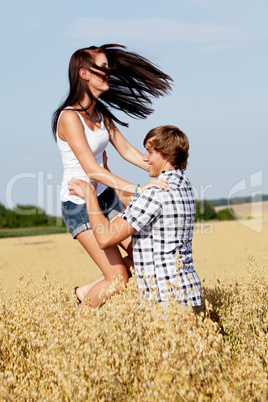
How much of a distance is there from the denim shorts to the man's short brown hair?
3.10 ft

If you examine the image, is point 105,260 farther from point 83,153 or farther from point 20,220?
point 20,220

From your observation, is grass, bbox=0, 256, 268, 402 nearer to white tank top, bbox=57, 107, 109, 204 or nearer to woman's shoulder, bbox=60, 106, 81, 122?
white tank top, bbox=57, 107, 109, 204

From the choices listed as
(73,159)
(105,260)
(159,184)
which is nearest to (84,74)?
(73,159)

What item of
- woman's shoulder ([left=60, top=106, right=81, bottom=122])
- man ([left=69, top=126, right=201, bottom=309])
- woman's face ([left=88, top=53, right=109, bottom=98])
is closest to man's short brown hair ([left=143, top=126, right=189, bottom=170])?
man ([left=69, top=126, right=201, bottom=309])

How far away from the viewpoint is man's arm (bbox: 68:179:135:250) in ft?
12.6

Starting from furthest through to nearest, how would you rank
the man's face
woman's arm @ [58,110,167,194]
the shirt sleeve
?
woman's arm @ [58,110,167,194] < the man's face < the shirt sleeve

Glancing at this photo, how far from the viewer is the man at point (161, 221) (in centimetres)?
383

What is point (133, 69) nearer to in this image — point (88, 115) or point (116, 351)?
point (88, 115)

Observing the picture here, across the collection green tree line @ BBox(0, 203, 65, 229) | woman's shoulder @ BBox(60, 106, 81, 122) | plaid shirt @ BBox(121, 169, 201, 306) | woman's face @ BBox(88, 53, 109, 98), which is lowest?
green tree line @ BBox(0, 203, 65, 229)

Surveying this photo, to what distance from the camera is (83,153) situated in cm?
435

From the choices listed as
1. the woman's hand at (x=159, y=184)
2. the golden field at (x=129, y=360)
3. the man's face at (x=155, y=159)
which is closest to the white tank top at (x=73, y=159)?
the man's face at (x=155, y=159)

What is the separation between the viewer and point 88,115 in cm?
475

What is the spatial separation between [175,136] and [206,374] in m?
1.98

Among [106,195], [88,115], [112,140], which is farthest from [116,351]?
[112,140]
